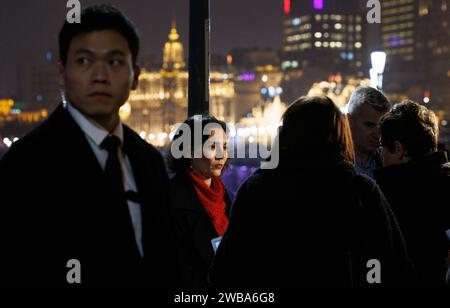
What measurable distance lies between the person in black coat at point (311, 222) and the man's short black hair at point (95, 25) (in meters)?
1.06

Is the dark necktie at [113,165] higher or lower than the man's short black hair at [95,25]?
lower

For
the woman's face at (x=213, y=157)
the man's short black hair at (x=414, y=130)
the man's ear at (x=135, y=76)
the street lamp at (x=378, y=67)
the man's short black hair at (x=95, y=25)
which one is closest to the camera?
the man's short black hair at (x=95, y=25)

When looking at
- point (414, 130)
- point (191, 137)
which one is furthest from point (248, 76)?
point (414, 130)

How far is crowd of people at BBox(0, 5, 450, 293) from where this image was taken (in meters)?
2.16

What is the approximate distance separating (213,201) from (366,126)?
1.65m

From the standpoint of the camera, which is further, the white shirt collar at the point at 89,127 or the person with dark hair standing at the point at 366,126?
the person with dark hair standing at the point at 366,126

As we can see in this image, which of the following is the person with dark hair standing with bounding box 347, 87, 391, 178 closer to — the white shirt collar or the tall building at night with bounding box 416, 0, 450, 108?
the white shirt collar

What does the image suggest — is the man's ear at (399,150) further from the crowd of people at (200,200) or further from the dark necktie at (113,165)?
the dark necktie at (113,165)

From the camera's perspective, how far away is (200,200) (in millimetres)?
4492

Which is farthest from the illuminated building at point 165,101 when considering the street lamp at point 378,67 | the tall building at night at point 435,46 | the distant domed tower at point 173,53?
the street lamp at point 378,67

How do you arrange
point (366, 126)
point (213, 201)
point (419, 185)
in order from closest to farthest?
point (419, 185), point (213, 201), point (366, 126)

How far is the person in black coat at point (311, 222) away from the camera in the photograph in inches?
124

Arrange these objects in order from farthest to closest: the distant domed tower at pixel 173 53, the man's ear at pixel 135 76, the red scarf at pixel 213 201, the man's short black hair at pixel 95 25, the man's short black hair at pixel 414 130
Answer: the distant domed tower at pixel 173 53, the red scarf at pixel 213 201, the man's short black hair at pixel 414 130, the man's ear at pixel 135 76, the man's short black hair at pixel 95 25

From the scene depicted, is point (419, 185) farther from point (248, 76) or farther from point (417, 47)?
point (248, 76)
